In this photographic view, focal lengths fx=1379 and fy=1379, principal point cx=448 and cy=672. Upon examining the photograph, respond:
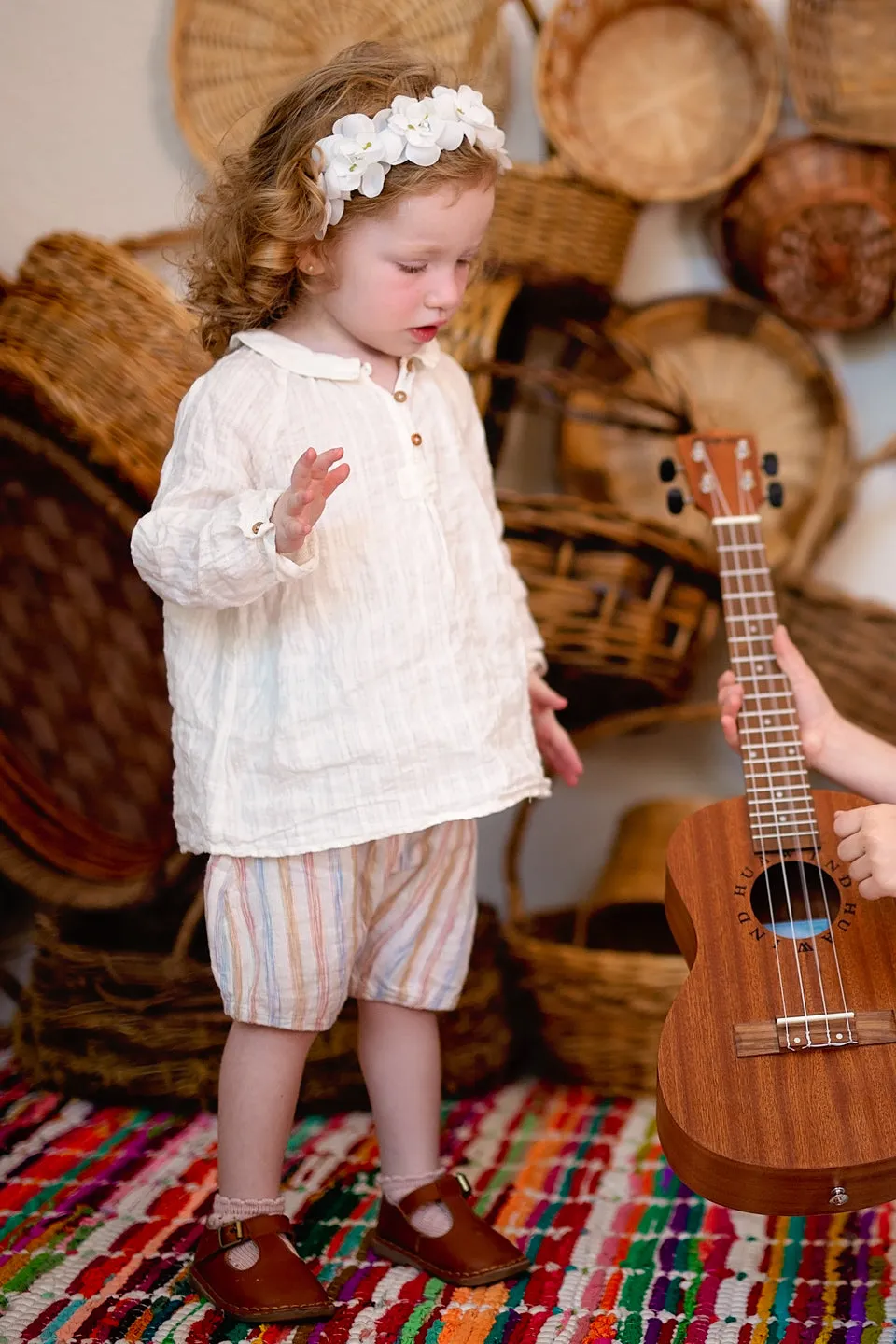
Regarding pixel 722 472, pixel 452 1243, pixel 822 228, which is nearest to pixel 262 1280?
pixel 452 1243

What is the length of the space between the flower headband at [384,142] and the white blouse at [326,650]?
0.51 feet

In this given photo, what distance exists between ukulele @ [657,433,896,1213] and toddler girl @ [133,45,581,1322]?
219mm

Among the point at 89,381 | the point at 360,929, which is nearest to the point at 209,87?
the point at 89,381

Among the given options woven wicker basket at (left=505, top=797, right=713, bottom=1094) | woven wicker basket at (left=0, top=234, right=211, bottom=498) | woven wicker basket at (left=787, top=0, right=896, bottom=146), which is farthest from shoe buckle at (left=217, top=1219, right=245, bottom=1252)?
woven wicker basket at (left=787, top=0, right=896, bottom=146)

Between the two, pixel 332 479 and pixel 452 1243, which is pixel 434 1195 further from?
pixel 332 479

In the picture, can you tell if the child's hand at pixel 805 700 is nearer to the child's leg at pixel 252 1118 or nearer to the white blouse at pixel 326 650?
the white blouse at pixel 326 650

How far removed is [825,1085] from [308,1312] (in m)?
0.52

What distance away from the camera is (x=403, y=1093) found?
1398 millimetres

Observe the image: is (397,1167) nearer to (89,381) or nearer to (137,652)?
(137,652)

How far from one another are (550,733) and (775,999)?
1.42ft

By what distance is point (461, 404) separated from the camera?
143 cm

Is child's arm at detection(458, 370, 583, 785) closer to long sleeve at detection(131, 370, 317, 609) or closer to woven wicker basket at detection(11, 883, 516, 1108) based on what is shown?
long sleeve at detection(131, 370, 317, 609)

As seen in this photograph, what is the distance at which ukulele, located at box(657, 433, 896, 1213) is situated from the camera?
110 cm

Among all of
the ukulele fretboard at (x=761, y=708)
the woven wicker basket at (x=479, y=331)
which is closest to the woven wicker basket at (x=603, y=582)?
the woven wicker basket at (x=479, y=331)
